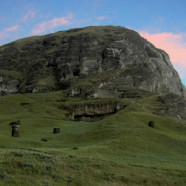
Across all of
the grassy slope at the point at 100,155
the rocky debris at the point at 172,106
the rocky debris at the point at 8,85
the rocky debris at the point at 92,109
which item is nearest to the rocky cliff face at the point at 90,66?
the rocky debris at the point at 8,85

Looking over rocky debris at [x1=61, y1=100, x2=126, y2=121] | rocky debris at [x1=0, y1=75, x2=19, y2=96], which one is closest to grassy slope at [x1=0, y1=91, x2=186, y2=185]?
rocky debris at [x1=61, y1=100, x2=126, y2=121]

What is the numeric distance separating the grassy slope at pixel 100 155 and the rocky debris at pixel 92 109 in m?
14.1

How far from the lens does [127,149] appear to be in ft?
123

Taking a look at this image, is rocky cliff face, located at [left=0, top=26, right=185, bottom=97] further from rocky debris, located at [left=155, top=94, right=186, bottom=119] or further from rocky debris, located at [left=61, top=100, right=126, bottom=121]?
rocky debris, located at [left=155, top=94, right=186, bottom=119]

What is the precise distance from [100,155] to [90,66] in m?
107

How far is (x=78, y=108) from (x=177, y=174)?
211 feet

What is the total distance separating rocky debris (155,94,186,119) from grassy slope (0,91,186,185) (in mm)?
9811

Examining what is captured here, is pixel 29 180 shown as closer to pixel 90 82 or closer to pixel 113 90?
pixel 113 90

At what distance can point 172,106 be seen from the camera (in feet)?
271

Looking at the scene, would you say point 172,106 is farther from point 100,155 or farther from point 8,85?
point 8,85

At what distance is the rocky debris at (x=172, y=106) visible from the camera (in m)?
78.9

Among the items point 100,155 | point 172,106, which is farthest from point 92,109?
point 100,155

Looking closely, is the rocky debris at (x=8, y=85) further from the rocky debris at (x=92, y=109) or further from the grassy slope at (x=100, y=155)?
the grassy slope at (x=100, y=155)

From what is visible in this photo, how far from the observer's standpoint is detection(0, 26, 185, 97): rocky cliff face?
116 meters
